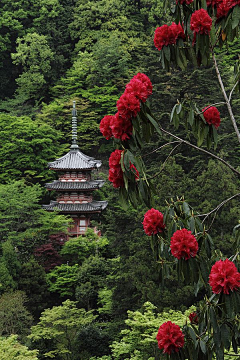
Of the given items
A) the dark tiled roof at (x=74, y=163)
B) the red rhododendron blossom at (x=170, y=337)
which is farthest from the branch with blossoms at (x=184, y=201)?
the dark tiled roof at (x=74, y=163)

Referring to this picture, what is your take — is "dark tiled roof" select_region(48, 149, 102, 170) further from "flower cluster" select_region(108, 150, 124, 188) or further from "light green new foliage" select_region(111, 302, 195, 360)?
"flower cluster" select_region(108, 150, 124, 188)

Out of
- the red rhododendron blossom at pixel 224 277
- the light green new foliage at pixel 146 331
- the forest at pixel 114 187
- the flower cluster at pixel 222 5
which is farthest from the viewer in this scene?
the light green new foliage at pixel 146 331

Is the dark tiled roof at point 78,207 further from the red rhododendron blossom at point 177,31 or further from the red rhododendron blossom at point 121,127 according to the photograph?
the red rhododendron blossom at point 121,127

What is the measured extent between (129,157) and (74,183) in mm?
17192

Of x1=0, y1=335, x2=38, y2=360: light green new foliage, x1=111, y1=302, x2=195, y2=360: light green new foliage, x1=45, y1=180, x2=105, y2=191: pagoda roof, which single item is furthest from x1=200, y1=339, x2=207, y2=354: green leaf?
x1=45, y1=180, x2=105, y2=191: pagoda roof

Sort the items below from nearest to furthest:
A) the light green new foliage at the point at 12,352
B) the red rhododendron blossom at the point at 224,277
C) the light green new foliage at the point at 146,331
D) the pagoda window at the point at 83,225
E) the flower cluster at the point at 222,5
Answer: the red rhododendron blossom at the point at 224,277 → the flower cluster at the point at 222,5 → the light green new foliage at the point at 146,331 → the light green new foliage at the point at 12,352 → the pagoda window at the point at 83,225

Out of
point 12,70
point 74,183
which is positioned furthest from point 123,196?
point 12,70

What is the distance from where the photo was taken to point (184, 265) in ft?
9.46

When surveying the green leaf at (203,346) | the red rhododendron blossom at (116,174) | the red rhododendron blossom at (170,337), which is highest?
the red rhododendron blossom at (116,174)

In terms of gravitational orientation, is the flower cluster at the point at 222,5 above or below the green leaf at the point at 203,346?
above

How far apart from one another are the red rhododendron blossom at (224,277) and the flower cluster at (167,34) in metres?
1.38

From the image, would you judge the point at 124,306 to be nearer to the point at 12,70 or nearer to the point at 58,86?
the point at 58,86

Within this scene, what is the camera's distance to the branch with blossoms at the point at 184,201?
8.84ft

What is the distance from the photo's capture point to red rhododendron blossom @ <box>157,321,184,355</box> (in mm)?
2994
